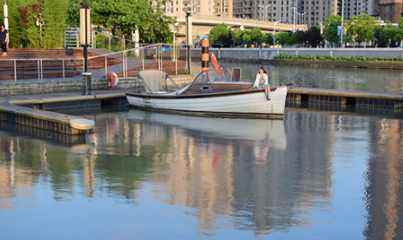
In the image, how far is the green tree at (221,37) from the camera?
5816 inches

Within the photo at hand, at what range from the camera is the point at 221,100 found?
27.4 metres

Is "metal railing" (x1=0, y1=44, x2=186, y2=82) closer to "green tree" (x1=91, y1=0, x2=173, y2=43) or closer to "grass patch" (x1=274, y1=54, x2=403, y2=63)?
"green tree" (x1=91, y1=0, x2=173, y2=43)

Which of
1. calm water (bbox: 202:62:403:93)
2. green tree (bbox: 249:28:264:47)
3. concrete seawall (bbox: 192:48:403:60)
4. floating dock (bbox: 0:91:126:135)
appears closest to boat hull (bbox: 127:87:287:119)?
floating dock (bbox: 0:91:126:135)

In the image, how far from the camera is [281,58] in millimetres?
95438

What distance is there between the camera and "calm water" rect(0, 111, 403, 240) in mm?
12086

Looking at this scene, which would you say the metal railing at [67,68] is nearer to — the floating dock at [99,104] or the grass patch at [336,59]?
the floating dock at [99,104]

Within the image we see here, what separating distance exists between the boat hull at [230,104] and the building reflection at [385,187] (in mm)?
4223

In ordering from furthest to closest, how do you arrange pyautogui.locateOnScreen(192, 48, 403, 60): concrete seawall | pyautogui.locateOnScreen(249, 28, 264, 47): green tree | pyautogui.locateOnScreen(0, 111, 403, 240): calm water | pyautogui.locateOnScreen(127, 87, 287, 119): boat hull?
pyautogui.locateOnScreen(249, 28, 264, 47): green tree, pyautogui.locateOnScreen(192, 48, 403, 60): concrete seawall, pyautogui.locateOnScreen(127, 87, 287, 119): boat hull, pyautogui.locateOnScreen(0, 111, 403, 240): calm water

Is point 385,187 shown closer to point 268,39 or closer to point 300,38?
point 300,38

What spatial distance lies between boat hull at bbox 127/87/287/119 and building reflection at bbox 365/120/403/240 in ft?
13.9

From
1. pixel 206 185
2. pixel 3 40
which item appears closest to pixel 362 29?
pixel 3 40

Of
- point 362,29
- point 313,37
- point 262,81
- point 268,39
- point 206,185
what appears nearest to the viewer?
point 206,185

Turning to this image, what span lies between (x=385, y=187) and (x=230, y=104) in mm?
12674

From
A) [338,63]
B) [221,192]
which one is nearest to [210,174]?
[221,192]
